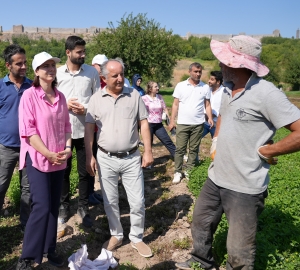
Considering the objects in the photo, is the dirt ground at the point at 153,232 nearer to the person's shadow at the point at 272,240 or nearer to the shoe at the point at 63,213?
the shoe at the point at 63,213

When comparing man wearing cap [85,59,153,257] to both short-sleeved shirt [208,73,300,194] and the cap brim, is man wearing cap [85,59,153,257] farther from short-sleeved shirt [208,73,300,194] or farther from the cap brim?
the cap brim

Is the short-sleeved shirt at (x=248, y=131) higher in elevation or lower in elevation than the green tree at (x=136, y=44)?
lower

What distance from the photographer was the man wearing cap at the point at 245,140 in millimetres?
2629

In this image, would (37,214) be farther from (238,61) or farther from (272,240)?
(272,240)

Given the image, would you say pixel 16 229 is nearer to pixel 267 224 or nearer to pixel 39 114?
pixel 39 114

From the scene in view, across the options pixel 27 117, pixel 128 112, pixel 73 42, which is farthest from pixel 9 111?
pixel 128 112

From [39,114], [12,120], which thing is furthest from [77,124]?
[39,114]

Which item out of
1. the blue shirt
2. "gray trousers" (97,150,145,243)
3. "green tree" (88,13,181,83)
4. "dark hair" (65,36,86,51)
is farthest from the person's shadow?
"green tree" (88,13,181,83)

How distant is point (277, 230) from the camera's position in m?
3.90

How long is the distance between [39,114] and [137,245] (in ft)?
6.12

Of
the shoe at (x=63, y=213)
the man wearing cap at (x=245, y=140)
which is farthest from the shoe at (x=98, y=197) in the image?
the man wearing cap at (x=245, y=140)

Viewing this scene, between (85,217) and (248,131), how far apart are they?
2.61 meters

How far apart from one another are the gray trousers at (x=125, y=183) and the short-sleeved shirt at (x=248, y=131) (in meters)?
1.11

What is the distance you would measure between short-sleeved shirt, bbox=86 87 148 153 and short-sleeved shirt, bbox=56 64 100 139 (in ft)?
1.93
